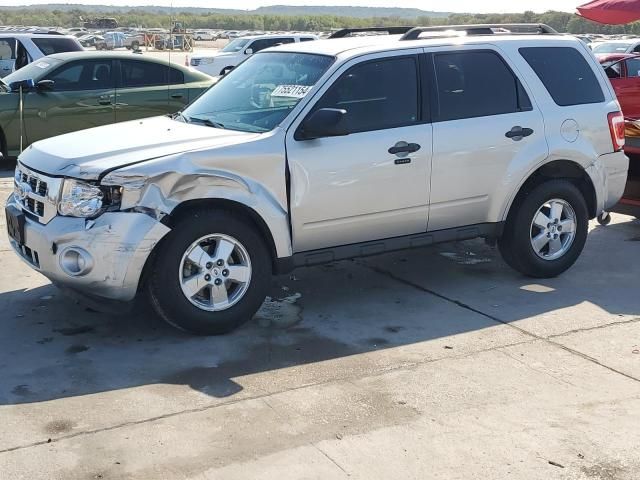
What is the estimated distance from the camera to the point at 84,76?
1220 cm

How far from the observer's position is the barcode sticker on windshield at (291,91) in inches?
248

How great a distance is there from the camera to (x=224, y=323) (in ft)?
19.4

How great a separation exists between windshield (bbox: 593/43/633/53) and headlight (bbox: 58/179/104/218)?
16350 mm

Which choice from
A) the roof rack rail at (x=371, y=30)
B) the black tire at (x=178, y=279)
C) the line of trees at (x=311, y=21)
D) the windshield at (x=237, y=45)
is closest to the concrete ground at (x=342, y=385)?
the black tire at (x=178, y=279)

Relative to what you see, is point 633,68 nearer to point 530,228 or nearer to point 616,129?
point 616,129

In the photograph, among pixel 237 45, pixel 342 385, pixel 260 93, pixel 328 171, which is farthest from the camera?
pixel 237 45

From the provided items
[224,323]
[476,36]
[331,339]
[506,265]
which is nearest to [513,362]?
[331,339]

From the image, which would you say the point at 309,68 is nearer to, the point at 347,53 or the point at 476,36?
the point at 347,53

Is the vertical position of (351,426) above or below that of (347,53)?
below

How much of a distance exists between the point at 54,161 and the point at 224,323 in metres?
1.46

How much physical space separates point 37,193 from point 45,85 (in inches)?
254

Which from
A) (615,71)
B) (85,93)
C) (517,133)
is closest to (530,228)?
(517,133)

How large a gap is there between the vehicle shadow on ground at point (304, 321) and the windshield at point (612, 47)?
41.7ft

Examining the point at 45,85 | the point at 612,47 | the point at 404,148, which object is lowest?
the point at 404,148
